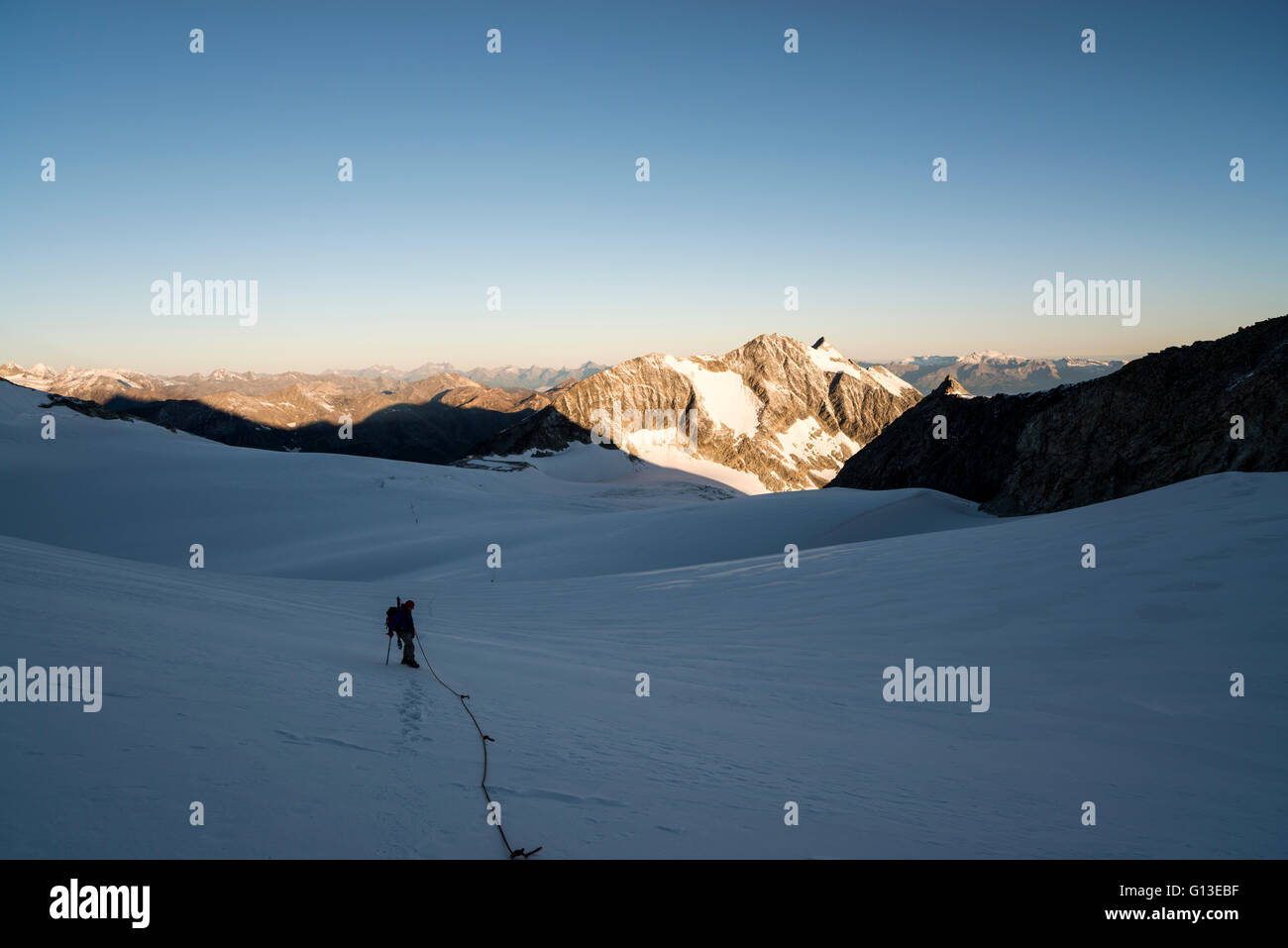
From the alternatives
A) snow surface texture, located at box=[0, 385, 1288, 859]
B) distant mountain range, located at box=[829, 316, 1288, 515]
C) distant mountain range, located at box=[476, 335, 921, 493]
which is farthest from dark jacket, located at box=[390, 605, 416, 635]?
distant mountain range, located at box=[476, 335, 921, 493]

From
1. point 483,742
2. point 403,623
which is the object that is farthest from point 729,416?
point 483,742

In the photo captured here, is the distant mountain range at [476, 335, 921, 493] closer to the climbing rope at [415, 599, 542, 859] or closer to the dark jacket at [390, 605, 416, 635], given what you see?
the dark jacket at [390, 605, 416, 635]

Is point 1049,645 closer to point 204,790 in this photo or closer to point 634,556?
point 204,790

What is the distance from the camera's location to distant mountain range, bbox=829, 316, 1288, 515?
2895 cm

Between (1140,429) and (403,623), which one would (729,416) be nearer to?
(1140,429)

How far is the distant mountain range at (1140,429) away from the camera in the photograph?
95.0 ft

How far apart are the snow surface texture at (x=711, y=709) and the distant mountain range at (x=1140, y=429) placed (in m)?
18.5

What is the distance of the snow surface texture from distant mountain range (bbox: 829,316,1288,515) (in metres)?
18.5

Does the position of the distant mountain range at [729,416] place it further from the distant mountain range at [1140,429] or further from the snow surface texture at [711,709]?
the snow surface texture at [711,709]

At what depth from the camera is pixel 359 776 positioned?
15.5 feet

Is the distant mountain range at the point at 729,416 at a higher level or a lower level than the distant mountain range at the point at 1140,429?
higher

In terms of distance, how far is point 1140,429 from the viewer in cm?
3600

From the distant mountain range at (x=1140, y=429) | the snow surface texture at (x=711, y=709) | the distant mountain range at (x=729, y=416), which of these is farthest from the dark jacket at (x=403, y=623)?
the distant mountain range at (x=729, y=416)
